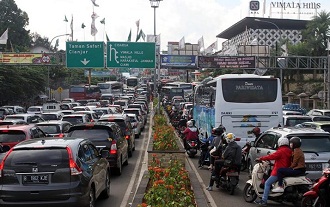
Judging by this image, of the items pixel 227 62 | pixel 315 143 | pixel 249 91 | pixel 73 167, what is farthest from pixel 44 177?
pixel 227 62

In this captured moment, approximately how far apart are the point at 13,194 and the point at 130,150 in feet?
42.4

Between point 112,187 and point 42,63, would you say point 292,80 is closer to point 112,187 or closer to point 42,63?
point 42,63

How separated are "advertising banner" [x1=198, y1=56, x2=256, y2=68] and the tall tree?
59.1m

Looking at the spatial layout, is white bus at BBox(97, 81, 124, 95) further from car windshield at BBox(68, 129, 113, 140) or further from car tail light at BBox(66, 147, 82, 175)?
car tail light at BBox(66, 147, 82, 175)

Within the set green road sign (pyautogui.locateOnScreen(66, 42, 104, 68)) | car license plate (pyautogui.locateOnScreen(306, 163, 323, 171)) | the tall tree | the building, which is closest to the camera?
car license plate (pyautogui.locateOnScreen(306, 163, 323, 171))

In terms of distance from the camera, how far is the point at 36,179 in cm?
936

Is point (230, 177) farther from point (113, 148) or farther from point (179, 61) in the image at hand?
point (179, 61)

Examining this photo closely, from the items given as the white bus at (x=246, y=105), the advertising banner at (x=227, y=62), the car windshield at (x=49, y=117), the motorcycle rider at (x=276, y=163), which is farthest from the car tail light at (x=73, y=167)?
the advertising banner at (x=227, y=62)

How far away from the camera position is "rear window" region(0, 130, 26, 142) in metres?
15.3

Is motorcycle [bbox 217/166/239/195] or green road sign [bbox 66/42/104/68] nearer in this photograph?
motorcycle [bbox 217/166/239/195]

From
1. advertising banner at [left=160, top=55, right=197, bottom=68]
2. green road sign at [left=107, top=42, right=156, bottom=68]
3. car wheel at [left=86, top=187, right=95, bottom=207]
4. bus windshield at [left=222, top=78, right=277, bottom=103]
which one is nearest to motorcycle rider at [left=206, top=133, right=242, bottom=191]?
car wheel at [left=86, top=187, right=95, bottom=207]

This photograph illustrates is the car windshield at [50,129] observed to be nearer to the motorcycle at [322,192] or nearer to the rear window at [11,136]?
the rear window at [11,136]

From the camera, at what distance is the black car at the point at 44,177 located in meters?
9.24

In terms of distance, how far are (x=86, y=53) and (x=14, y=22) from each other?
64.6 metres
